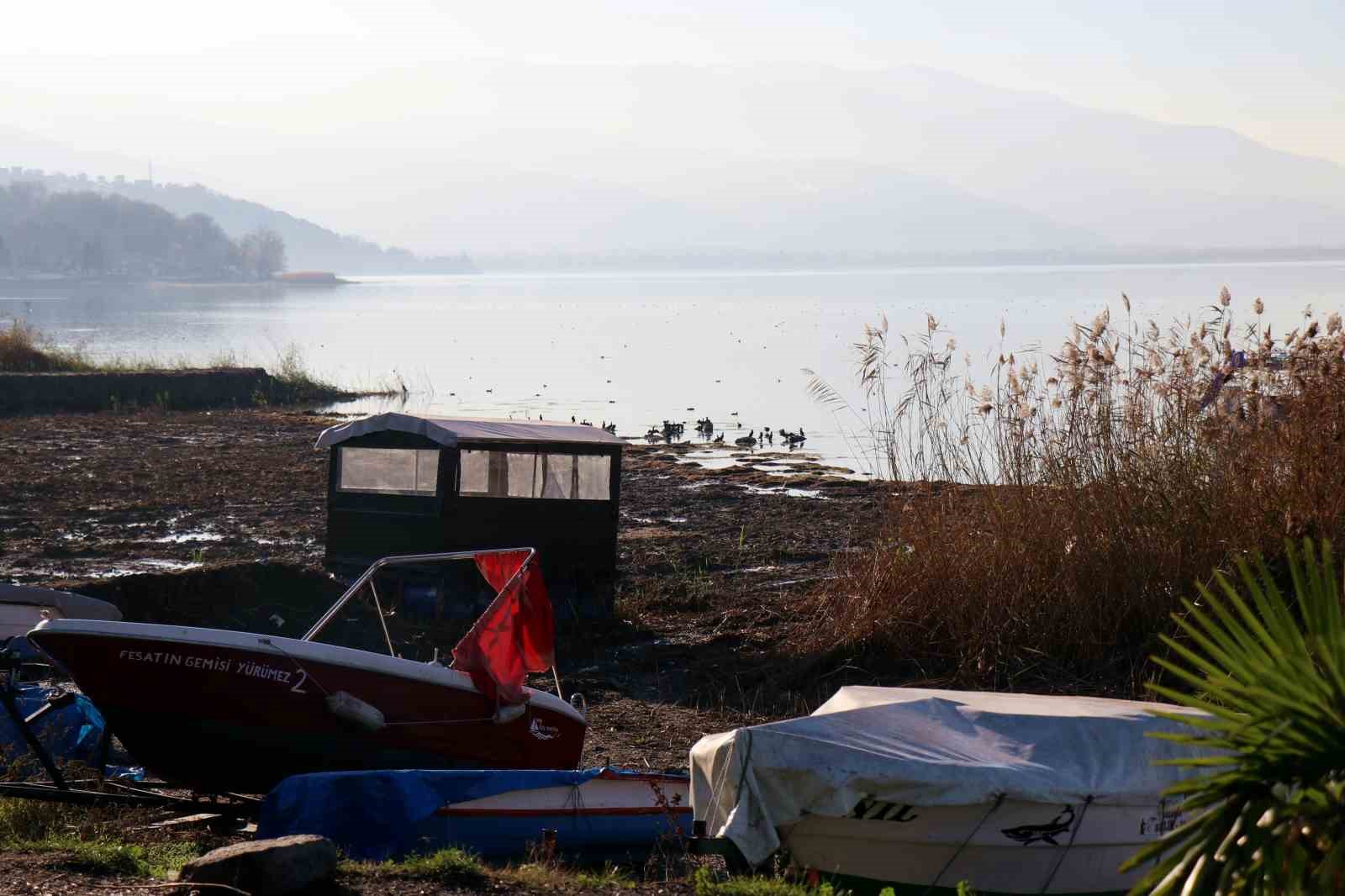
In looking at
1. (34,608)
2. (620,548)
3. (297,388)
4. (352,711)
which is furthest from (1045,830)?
(297,388)

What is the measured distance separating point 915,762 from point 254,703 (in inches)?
151

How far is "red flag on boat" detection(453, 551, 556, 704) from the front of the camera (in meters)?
8.55

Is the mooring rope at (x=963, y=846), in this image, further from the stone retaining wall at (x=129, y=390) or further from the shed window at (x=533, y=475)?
the stone retaining wall at (x=129, y=390)

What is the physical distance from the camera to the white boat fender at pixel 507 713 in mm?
8500

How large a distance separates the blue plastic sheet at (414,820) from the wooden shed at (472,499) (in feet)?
18.4

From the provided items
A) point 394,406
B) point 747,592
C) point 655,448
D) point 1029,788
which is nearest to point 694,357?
point 394,406

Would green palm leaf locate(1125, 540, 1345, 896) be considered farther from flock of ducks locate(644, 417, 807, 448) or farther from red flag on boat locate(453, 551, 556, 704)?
flock of ducks locate(644, 417, 807, 448)

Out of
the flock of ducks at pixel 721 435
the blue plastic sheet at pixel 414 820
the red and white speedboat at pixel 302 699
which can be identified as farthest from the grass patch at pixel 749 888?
the flock of ducks at pixel 721 435

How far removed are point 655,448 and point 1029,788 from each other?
2207 cm

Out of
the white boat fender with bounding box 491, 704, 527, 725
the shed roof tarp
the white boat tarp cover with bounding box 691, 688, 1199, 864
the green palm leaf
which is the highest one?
the green palm leaf

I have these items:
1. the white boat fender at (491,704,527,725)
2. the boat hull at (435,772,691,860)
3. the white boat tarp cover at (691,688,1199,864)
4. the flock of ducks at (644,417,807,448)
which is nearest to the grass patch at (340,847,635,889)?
the white boat tarp cover at (691,688,1199,864)

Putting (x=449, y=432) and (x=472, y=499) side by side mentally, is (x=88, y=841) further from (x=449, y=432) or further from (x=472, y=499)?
(x=449, y=432)

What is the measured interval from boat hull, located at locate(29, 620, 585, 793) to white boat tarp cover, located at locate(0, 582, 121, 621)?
1938 mm

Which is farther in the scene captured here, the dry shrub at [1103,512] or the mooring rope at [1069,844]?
the dry shrub at [1103,512]
